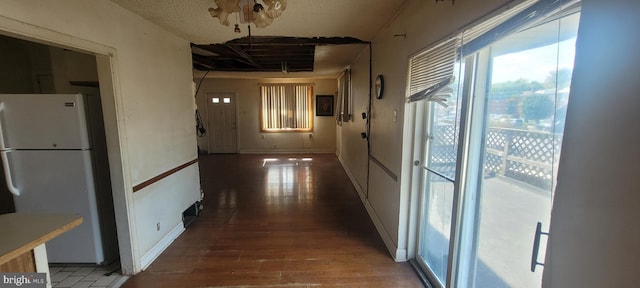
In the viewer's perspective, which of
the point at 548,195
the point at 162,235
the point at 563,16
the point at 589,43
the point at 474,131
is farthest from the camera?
the point at 162,235

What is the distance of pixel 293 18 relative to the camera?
2.32 meters

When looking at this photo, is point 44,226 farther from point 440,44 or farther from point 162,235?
point 440,44

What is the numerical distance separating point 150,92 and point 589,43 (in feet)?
9.50

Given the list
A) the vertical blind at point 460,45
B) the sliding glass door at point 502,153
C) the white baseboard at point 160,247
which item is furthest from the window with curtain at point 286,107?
the sliding glass door at point 502,153

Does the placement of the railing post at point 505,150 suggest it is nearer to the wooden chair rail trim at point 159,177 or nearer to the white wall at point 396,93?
the white wall at point 396,93

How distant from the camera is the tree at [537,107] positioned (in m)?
1.01

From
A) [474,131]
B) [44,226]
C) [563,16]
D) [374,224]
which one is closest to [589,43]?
[563,16]

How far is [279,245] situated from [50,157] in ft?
6.70

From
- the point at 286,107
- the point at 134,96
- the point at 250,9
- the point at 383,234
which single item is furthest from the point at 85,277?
the point at 286,107

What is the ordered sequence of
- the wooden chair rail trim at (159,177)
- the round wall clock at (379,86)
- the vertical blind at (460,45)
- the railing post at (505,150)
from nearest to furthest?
A: the vertical blind at (460,45) < the railing post at (505,150) < the wooden chair rail trim at (159,177) < the round wall clock at (379,86)

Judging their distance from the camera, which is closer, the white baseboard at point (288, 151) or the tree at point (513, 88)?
the tree at point (513, 88)

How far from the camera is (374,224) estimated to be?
306 centimetres

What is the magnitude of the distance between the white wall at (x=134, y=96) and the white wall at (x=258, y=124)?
4.74 meters

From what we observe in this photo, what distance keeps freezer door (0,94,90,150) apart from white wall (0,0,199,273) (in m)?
0.26
